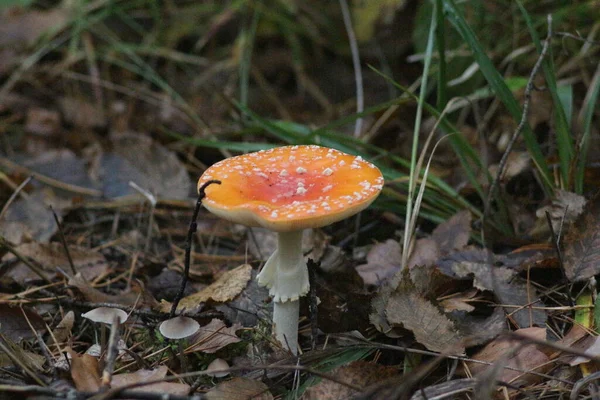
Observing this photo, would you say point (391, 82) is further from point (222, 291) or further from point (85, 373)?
point (85, 373)

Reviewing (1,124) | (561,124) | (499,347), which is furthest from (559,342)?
(1,124)

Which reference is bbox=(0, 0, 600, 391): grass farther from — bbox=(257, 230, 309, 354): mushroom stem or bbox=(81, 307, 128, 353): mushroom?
bbox=(81, 307, 128, 353): mushroom

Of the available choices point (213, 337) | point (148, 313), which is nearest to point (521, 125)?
point (213, 337)

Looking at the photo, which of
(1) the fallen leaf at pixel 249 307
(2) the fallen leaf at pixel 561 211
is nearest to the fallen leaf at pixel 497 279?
(2) the fallen leaf at pixel 561 211

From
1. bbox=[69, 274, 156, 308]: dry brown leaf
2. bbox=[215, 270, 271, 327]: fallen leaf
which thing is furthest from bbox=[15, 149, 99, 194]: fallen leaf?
bbox=[215, 270, 271, 327]: fallen leaf

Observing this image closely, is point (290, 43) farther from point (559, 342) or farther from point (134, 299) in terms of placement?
point (559, 342)

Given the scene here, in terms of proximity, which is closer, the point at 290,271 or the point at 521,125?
the point at 290,271

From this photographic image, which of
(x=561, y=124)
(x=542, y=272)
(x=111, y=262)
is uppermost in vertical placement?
(x=561, y=124)
